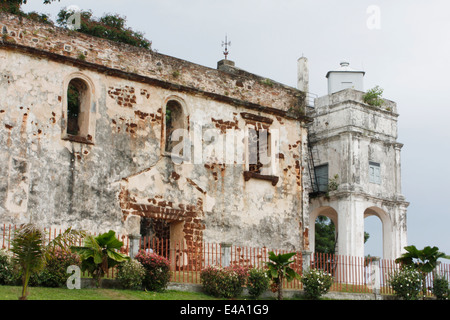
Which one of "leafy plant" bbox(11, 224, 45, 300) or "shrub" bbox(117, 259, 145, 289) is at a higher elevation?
"leafy plant" bbox(11, 224, 45, 300)

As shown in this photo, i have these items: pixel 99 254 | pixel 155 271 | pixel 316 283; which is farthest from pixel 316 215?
pixel 99 254

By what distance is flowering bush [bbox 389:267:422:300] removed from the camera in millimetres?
18406

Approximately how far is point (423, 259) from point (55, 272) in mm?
10418

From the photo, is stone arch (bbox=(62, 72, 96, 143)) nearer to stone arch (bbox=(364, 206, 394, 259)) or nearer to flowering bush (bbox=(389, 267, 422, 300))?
flowering bush (bbox=(389, 267, 422, 300))

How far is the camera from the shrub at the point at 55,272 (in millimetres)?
13172

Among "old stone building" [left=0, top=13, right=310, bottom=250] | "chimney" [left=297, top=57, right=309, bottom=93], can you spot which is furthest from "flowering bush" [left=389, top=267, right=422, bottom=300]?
"chimney" [left=297, top=57, right=309, bottom=93]

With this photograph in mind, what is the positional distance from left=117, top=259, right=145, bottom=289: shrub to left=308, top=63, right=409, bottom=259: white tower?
12.3 m

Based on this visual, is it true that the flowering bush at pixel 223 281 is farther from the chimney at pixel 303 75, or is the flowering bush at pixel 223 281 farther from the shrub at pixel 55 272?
A: the chimney at pixel 303 75

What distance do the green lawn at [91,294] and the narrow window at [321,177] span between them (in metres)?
12.0

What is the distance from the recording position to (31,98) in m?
16.0

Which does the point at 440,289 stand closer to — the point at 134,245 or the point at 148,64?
the point at 134,245

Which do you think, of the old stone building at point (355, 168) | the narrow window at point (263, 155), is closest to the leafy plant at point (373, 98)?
the old stone building at point (355, 168)
